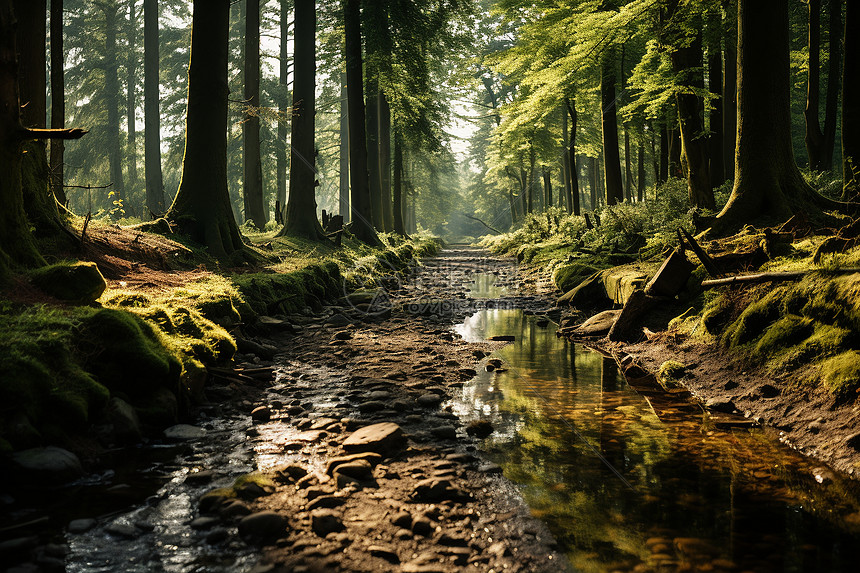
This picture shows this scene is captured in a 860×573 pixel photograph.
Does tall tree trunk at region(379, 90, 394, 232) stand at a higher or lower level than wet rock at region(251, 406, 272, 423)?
higher

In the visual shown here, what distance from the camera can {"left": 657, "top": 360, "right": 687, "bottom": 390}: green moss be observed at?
19.6 ft

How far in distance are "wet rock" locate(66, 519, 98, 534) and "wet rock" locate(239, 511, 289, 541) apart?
31.0 inches

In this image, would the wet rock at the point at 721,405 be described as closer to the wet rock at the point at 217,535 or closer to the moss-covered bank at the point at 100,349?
the wet rock at the point at 217,535

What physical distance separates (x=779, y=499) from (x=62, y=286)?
234 inches

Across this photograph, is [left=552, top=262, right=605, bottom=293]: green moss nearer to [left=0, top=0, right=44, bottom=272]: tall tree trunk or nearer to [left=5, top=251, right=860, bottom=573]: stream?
[left=5, top=251, right=860, bottom=573]: stream

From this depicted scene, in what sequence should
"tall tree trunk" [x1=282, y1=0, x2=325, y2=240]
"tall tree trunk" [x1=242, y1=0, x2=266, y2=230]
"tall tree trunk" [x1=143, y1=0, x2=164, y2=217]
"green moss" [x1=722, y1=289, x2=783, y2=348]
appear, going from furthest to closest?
"tall tree trunk" [x1=143, y1=0, x2=164, y2=217] < "tall tree trunk" [x1=242, y1=0, x2=266, y2=230] < "tall tree trunk" [x1=282, y1=0, x2=325, y2=240] < "green moss" [x1=722, y1=289, x2=783, y2=348]

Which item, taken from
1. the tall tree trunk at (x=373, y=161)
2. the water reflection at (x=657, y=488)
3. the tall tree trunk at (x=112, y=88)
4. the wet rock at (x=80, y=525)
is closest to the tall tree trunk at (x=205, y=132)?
the water reflection at (x=657, y=488)

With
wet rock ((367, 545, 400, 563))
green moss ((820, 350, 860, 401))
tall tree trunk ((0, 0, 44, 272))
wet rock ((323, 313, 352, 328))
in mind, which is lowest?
wet rock ((367, 545, 400, 563))

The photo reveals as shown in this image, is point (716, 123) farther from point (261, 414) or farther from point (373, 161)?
point (261, 414)

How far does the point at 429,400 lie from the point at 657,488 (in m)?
2.35

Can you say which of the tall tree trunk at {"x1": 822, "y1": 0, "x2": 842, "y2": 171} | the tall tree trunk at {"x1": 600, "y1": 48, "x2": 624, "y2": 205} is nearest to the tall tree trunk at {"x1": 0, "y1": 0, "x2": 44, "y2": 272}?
the tall tree trunk at {"x1": 822, "y1": 0, "x2": 842, "y2": 171}

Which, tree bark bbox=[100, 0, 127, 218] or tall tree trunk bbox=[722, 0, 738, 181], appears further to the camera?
tree bark bbox=[100, 0, 127, 218]

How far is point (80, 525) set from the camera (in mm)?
2945

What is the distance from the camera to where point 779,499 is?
331 centimetres
